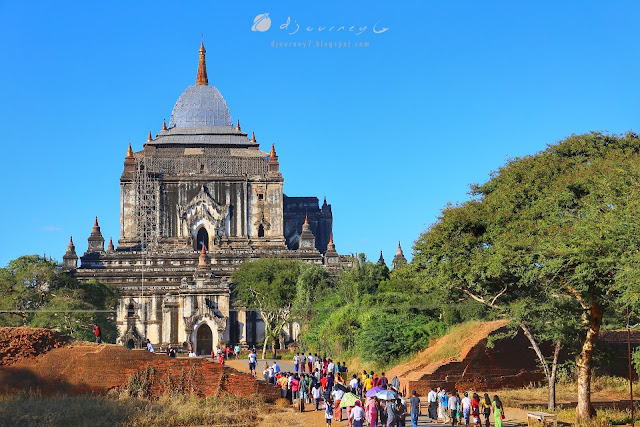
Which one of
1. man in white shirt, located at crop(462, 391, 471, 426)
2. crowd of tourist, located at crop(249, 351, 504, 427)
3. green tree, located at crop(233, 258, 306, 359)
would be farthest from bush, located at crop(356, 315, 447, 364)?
green tree, located at crop(233, 258, 306, 359)

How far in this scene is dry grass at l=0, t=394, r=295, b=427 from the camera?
88.8 feet

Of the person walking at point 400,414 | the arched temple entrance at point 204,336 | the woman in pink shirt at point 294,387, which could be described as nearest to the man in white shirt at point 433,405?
the person walking at point 400,414

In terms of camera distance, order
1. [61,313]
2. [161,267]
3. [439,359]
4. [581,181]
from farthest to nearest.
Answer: [161,267] → [61,313] → [439,359] → [581,181]

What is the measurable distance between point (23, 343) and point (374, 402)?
34.4ft

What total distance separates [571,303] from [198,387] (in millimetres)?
10832

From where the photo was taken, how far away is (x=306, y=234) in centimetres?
7238

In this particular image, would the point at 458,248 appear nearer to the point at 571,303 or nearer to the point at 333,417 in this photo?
the point at 571,303

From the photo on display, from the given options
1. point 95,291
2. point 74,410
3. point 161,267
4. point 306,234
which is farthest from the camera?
point 306,234

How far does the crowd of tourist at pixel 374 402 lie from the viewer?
2589cm

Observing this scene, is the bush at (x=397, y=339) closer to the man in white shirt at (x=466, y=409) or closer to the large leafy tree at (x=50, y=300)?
the man in white shirt at (x=466, y=409)

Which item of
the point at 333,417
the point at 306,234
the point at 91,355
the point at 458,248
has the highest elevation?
the point at 306,234

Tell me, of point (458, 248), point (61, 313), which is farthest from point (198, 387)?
point (61, 313)

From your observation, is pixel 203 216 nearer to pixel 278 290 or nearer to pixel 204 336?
pixel 278 290

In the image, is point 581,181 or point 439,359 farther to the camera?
point 439,359
